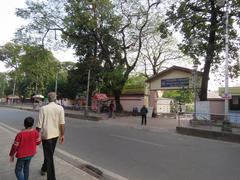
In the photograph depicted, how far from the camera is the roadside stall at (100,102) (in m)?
36.3

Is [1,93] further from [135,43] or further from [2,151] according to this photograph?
[2,151]

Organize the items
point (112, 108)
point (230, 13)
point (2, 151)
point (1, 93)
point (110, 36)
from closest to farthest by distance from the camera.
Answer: point (2, 151)
point (230, 13)
point (112, 108)
point (110, 36)
point (1, 93)

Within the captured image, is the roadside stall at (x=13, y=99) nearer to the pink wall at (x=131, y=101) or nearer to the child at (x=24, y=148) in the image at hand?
the pink wall at (x=131, y=101)

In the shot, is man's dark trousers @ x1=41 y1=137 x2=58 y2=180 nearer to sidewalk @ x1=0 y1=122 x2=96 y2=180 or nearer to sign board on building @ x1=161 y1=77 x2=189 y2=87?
sidewalk @ x1=0 y1=122 x2=96 y2=180

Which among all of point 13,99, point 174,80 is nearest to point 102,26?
point 174,80

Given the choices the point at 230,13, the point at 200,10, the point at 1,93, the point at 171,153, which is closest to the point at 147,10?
the point at 200,10

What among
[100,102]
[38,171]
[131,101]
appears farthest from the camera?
[100,102]

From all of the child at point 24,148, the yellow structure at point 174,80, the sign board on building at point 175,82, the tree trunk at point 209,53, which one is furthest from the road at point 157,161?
the sign board on building at point 175,82

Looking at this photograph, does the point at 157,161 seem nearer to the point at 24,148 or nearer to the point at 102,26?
the point at 24,148

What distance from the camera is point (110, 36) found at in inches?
1221

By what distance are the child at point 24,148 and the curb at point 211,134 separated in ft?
37.6

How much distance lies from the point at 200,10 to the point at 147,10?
379 inches

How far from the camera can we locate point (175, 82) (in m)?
25.8

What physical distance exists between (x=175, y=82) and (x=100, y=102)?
1422 centimetres
